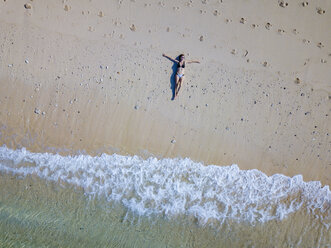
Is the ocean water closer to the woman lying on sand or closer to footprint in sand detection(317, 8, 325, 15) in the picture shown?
the woman lying on sand

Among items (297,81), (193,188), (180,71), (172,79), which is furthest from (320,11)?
(193,188)

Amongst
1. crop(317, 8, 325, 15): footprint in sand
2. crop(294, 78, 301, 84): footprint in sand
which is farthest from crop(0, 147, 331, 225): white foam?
crop(317, 8, 325, 15): footprint in sand

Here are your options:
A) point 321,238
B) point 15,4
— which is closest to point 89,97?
point 15,4

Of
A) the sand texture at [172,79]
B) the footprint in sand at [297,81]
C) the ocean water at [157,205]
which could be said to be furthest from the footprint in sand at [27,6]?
the footprint in sand at [297,81]

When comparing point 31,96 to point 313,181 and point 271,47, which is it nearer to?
point 271,47

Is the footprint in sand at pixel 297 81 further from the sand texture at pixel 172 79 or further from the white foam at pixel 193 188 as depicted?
the white foam at pixel 193 188
